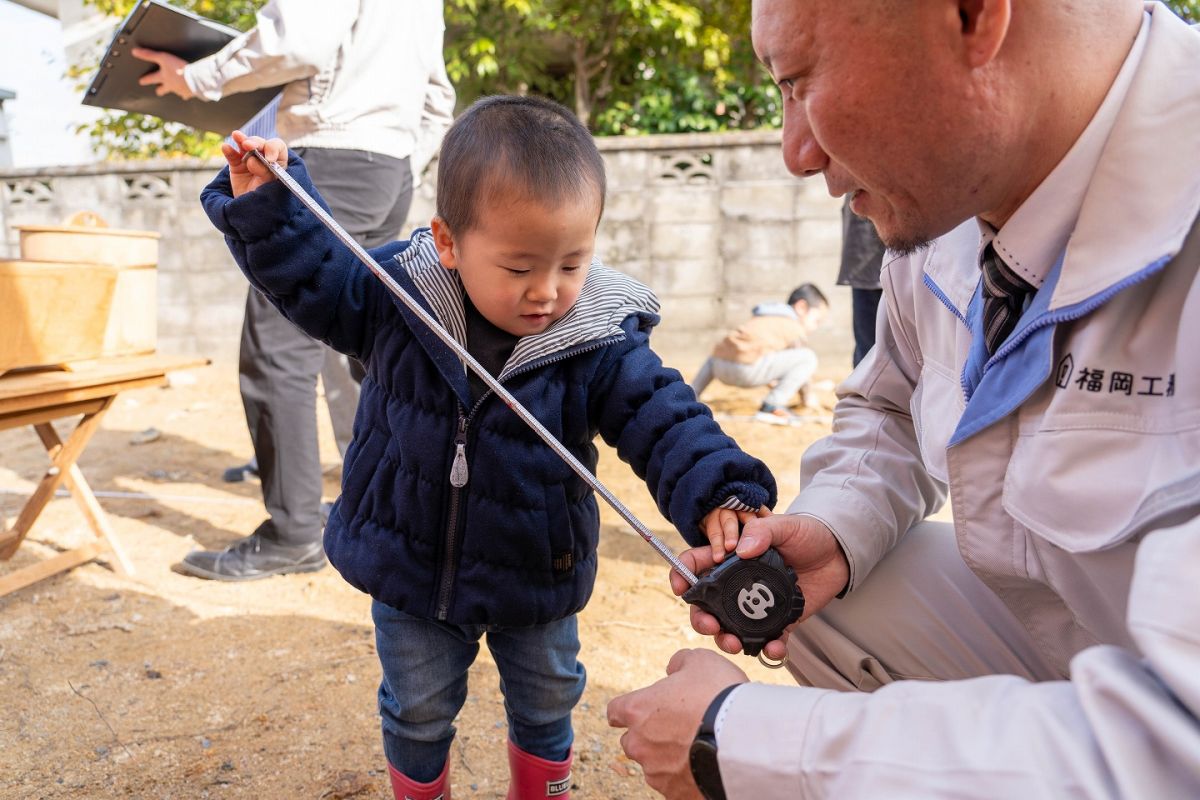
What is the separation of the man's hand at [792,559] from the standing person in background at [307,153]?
202cm

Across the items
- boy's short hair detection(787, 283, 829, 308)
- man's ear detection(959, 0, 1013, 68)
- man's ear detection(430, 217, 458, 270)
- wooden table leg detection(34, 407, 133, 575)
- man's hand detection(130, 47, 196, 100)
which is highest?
man's ear detection(959, 0, 1013, 68)

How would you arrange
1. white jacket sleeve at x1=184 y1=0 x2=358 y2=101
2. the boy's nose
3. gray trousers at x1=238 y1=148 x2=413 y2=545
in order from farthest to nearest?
gray trousers at x1=238 y1=148 x2=413 y2=545 < white jacket sleeve at x1=184 y1=0 x2=358 y2=101 < the boy's nose

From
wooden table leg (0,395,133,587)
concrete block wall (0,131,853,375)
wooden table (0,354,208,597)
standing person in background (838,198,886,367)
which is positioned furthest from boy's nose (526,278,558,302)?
concrete block wall (0,131,853,375)

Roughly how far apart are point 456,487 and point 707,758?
0.69 metres

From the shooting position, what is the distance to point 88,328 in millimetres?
3059

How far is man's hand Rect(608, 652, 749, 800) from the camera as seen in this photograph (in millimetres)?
1219

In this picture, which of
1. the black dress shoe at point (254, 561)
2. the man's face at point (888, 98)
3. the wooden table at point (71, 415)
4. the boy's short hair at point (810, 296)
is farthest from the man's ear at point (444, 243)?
the boy's short hair at point (810, 296)

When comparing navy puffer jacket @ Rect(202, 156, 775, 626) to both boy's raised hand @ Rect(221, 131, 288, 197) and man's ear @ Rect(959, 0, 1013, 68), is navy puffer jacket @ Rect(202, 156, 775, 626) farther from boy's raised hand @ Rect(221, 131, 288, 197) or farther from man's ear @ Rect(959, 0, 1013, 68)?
man's ear @ Rect(959, 0, 1013, 68)

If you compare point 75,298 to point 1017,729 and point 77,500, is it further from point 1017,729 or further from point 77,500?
point 1017,729

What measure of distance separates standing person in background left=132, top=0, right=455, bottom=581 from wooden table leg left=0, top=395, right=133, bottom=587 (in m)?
0.28

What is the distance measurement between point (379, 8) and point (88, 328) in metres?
1.39

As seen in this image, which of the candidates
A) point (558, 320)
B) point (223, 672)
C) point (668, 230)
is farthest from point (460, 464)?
point (668, 230)

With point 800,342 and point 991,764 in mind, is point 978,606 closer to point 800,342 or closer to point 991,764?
point 991,764

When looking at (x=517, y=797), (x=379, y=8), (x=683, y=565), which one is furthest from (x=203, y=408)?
(x=683, y=565)
